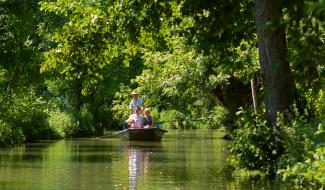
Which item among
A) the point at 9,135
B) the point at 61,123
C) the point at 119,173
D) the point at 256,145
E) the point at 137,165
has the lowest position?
the point at 119,173

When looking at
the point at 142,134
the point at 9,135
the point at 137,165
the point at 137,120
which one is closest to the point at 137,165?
the point at 137,165

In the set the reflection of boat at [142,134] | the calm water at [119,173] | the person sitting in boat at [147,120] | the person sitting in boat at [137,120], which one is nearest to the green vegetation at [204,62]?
the calm water at [119,173]

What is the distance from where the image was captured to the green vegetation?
37.4 ft

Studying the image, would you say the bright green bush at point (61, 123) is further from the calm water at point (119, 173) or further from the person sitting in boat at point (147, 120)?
the calm water at point (119, 173)

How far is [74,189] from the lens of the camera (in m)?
13.0

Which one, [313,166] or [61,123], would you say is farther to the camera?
[61,123]

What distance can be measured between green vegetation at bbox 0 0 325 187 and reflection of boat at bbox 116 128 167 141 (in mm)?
3206

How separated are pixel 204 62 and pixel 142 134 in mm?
3937

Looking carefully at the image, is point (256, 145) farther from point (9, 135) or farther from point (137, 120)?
point (137, 120)

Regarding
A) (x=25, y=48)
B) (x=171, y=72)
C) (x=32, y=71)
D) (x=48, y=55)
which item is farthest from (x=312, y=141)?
(x=32, y=71)

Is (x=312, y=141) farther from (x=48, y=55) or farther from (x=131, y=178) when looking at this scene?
(x=48, y=55)

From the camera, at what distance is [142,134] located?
3244 cm

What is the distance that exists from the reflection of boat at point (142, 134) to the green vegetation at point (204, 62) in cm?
321

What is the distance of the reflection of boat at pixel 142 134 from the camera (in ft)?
106
